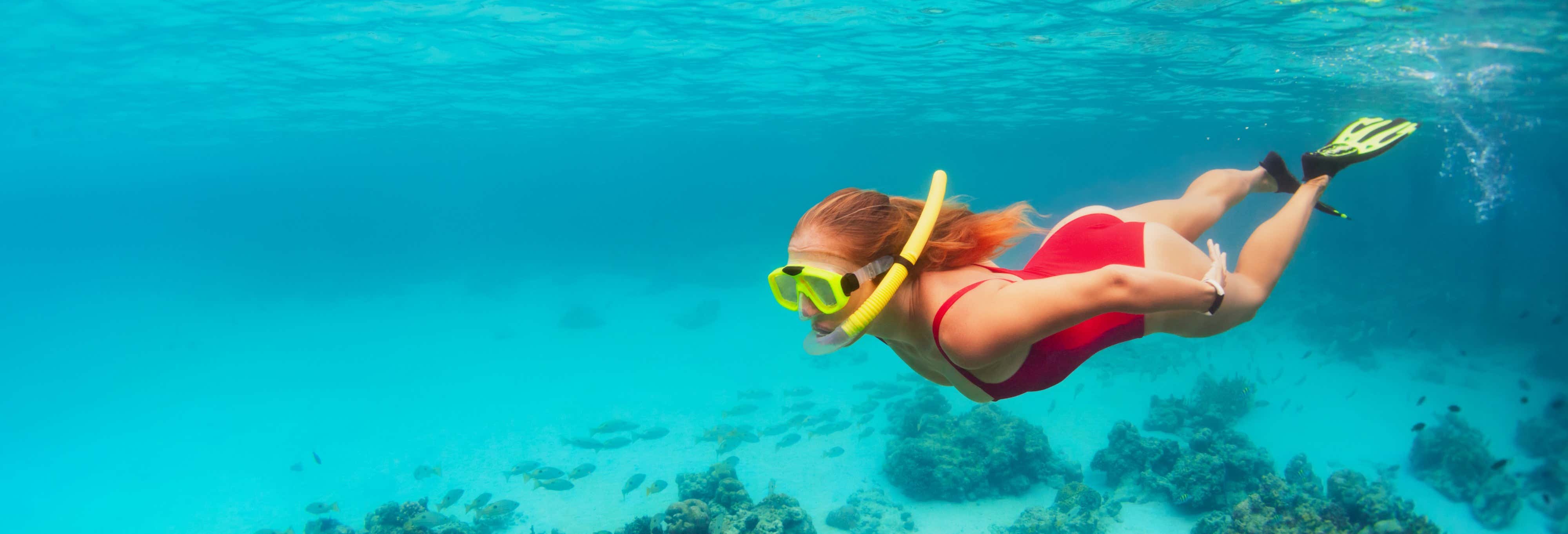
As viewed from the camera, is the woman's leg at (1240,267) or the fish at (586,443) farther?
the fish at (586,443)

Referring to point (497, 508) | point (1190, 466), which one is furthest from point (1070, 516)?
point (497, 508)

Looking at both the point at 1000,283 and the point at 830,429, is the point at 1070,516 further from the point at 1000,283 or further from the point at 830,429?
the point at 1000,283

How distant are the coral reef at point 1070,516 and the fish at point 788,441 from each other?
14.9 ft

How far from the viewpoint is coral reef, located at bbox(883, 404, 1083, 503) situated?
407 inches

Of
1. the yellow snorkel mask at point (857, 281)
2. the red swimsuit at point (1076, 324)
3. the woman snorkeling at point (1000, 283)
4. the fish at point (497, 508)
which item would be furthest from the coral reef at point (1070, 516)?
the yellow snorkel mask at point (857, 281)

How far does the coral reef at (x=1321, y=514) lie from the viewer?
7.33 metres

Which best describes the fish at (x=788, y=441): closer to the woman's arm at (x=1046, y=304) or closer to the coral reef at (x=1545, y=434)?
the woman's arm at (x=1046, y=304)

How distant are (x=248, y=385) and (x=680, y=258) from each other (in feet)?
72.0

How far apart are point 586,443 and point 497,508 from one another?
4.69 metres

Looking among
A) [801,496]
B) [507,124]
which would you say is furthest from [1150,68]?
[507,124]

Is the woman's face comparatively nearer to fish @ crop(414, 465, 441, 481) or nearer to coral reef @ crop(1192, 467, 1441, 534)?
coral reef @ crop(1192, 467, 1441, 534)

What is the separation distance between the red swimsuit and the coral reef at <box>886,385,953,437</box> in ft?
32.4

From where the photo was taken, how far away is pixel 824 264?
207cm

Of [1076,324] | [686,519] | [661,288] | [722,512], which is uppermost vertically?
[1076,324]
